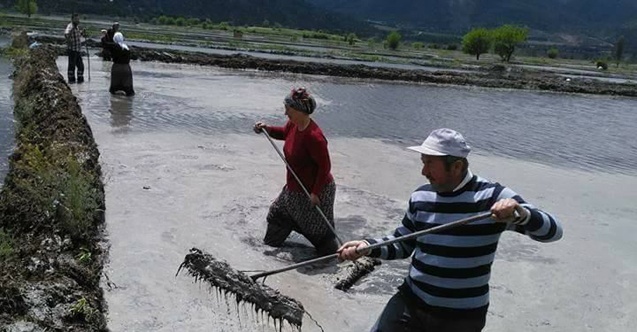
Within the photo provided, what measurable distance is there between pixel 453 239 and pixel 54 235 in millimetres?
3550

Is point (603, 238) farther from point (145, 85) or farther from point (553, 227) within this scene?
point (145, 85)

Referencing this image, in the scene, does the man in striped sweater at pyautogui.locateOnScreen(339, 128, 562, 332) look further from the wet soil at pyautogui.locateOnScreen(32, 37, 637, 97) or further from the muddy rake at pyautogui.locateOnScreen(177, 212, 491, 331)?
the wet soil at pyautogui.locateOnScreen(32, 37, 637, 97)

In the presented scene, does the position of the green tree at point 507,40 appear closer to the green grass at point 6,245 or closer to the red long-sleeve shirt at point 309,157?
the red long-sleeve shirt at point 309,157

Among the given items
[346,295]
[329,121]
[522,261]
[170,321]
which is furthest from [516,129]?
[170,321]

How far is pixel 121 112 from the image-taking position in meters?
13.6

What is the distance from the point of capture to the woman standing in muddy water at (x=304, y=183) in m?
5.84

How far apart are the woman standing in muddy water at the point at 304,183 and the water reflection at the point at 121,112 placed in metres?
5.95

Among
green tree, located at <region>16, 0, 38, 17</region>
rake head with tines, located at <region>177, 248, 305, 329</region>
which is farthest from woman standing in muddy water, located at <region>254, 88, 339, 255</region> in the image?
green tree, located at <region>16, 0, 38, 17</region>

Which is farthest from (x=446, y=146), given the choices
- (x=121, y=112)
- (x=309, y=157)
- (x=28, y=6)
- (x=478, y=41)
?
(x=28, y=6)

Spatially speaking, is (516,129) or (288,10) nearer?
(516,129)

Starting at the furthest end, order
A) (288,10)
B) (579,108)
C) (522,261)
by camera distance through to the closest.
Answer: (288,10), (579,108), (522,261)

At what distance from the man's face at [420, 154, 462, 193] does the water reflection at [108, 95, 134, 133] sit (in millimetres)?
9161

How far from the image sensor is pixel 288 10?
165 m

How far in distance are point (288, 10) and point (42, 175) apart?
535 feet
